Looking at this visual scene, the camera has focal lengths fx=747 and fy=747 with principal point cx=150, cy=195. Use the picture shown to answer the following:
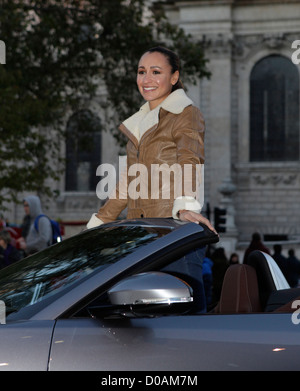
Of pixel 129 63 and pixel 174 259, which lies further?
pixel 129 63

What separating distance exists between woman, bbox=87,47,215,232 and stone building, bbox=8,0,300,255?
83.2ft

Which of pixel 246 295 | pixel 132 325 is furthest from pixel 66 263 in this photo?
pixel 246 295

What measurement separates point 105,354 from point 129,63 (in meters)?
16.7

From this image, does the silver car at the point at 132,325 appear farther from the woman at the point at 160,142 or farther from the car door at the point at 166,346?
the woman at the point at 160,142

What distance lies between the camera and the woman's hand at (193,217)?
315 centimetres

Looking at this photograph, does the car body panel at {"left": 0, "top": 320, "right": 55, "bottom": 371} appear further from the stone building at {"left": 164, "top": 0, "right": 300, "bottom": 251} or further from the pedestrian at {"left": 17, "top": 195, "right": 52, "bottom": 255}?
the stone building at {"left": 164, "top": 0, "right": 300, "bottom": 251}

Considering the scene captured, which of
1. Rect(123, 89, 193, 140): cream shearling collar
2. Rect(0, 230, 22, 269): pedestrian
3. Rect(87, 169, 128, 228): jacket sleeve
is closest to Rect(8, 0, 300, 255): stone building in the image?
Rect(0, 230, 22, 269): pedestrian

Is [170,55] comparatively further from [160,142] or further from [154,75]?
[160,142]

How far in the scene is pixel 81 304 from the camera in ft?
8.57

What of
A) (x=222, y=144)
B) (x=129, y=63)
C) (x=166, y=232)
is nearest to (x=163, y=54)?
(x=166, y=232)

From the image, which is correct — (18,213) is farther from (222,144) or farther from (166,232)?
(166,232)

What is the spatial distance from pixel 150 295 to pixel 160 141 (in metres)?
1.52

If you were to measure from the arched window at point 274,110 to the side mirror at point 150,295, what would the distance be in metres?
27.9

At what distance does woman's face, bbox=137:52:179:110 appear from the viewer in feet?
13.1
